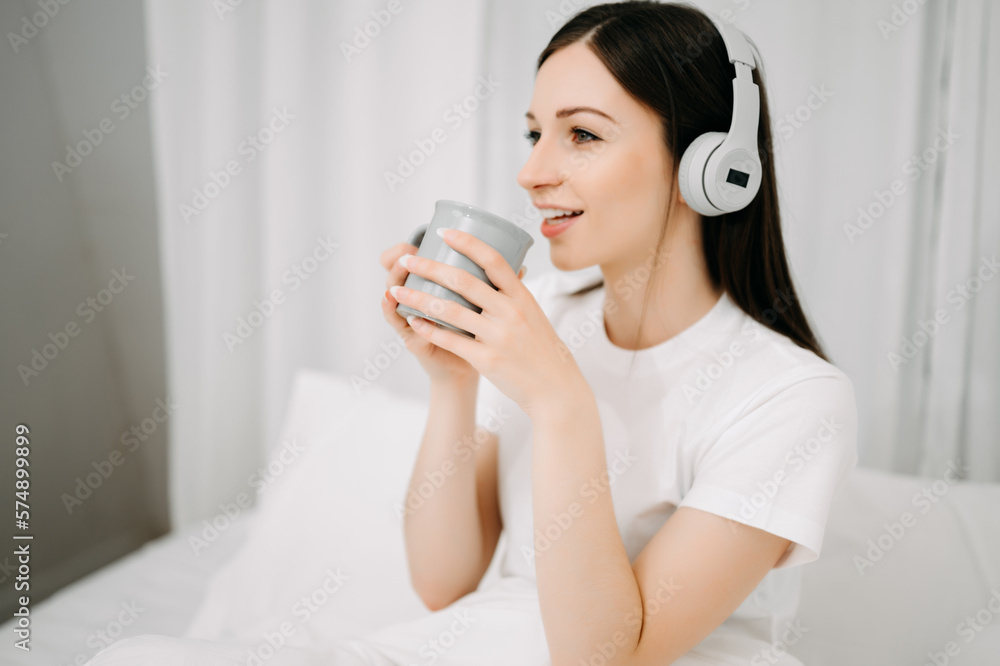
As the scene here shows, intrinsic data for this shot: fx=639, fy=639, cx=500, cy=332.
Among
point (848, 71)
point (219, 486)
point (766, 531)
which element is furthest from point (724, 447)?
point (219, 486)

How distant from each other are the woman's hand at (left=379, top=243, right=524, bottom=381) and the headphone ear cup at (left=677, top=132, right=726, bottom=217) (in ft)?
0.83

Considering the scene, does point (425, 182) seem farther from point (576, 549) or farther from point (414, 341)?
point (576, 549)

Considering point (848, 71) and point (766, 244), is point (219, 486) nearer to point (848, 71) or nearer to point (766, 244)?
point (766, 244)

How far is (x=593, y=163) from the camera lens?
2.89 feet

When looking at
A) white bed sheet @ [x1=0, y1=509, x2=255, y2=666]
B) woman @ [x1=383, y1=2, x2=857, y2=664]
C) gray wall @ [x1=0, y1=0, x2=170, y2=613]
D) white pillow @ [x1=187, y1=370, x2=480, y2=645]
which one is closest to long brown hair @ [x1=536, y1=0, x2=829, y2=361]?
woman @ [x1=383, y1=2, x2=857, y2=664]

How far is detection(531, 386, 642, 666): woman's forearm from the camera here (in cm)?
74

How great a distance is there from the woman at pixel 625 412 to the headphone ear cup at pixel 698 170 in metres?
0.04

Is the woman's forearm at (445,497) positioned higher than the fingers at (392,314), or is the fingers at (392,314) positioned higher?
the fingers at (392,314)

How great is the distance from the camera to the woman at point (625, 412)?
751 millimetres

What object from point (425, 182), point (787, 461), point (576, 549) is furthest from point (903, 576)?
point (425, 182)

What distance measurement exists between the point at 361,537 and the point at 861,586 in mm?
1008

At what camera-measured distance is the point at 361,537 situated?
4.62 ft

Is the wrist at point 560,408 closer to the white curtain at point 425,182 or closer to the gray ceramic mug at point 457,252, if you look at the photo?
the gray ceramic mug at point 457,252

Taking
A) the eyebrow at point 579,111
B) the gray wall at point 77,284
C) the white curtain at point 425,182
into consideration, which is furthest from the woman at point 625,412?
the gray wall at point 77,284
